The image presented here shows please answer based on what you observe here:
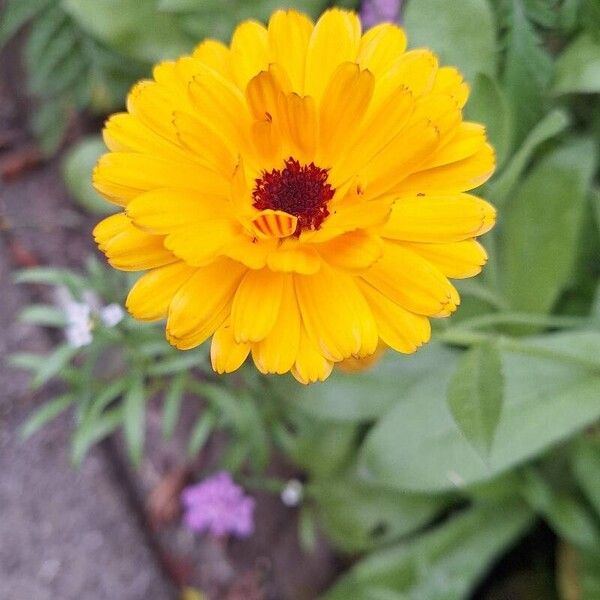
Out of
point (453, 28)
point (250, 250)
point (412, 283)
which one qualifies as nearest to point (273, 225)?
point (250, 250)

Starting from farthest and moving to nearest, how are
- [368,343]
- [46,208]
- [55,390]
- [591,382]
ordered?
[46,208], [55,390], [591,382], [368,343]

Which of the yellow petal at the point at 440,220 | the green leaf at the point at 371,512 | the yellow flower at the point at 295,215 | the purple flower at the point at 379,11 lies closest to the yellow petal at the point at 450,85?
the yellow flower at the point at 295,215

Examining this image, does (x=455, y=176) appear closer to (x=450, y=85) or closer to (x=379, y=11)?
(x=450, y=85)

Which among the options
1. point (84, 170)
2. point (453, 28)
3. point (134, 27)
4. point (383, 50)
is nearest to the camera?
point (383, 50)

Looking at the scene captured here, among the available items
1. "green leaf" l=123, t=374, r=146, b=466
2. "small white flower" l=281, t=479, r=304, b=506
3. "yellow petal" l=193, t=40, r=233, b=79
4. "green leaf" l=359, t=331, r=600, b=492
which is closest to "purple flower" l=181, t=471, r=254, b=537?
"small white flower" l=281, t=479, r=304, b=506

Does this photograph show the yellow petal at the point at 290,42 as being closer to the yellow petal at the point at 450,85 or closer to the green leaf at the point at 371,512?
the yellow petal at the point at 450,85

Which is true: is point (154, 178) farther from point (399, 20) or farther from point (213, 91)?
point (399, 20)

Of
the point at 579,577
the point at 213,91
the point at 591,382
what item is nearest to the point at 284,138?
the point at 213,91
